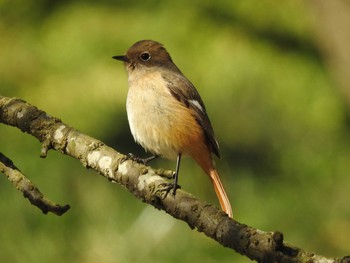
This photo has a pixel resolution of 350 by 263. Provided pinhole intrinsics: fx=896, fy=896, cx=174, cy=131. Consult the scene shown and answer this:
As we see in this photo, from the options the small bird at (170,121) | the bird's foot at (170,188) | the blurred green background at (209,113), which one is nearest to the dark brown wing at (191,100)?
the small bird at (170,121)

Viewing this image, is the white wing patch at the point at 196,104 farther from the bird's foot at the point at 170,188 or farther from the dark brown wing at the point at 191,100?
the bird's foot at the point at 170,188

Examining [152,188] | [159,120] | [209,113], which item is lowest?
[209,113]

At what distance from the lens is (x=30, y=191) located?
393cm

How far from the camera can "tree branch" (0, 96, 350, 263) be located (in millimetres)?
3324

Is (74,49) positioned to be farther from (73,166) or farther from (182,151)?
(182,151)

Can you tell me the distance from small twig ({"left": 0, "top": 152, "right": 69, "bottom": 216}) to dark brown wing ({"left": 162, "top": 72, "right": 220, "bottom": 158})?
65.0 inches

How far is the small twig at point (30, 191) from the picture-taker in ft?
12.5

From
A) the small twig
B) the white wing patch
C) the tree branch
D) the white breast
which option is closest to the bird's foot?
the tree branch

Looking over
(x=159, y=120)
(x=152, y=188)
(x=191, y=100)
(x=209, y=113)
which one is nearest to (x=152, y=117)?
(x=159, y=120)

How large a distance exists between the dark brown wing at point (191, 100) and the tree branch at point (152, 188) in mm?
1200

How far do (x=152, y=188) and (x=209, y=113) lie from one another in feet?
10.5

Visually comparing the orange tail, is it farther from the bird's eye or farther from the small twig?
the small twig

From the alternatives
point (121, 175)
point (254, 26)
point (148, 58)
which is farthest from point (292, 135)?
point (121, 175)

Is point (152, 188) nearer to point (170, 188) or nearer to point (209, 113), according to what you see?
point (170, 188)
